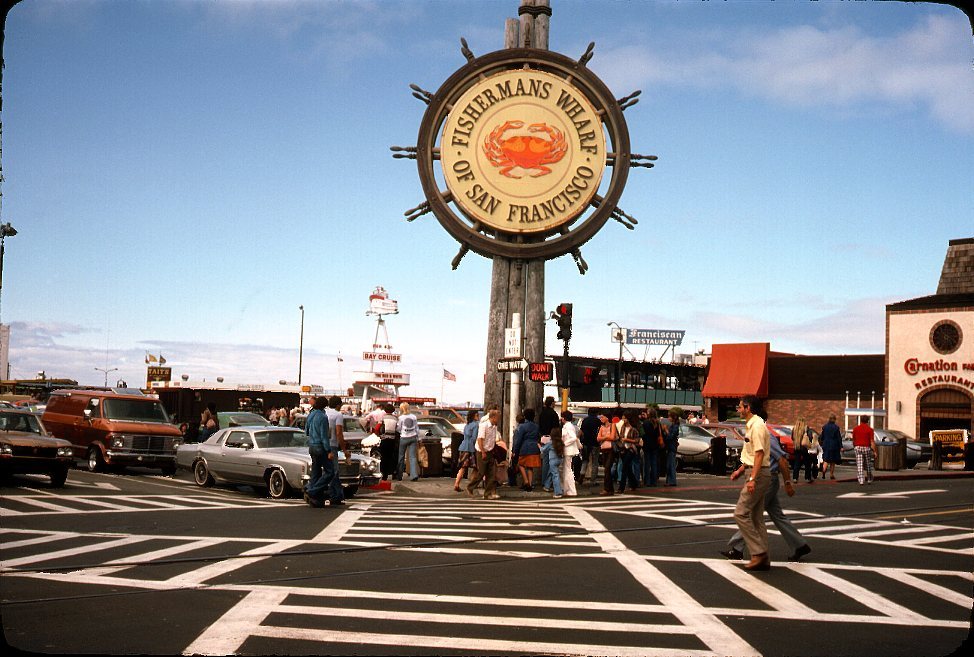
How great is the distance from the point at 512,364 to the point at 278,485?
5.98 metres

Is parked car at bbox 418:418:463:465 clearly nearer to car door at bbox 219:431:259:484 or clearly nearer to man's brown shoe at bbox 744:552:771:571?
car door at bbox 219:431:259:484

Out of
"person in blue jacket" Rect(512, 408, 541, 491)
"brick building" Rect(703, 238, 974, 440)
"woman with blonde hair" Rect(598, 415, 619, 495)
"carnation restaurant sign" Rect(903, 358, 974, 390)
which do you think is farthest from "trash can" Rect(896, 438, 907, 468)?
"person in blue jacket" Rect(512, 408, 541, 491)

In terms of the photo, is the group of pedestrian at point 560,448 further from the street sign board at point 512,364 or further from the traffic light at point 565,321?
the traffic light at point 565,321

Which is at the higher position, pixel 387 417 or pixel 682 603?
pixel 387 417

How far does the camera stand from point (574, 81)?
2419cm

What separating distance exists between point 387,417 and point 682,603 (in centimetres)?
1572

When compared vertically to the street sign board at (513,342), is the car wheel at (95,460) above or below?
below

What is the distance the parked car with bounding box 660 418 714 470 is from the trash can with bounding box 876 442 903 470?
6.90 m

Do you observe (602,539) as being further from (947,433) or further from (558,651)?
(947,433)

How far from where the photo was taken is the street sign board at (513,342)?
22.5 m

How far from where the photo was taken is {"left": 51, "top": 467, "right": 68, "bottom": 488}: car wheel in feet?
64.8

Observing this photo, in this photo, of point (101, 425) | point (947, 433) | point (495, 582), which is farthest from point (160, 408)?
point (947, 433)

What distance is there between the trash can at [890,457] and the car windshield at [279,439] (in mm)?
22689

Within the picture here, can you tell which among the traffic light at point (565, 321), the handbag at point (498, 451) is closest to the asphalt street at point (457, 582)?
the handbag at point (498, 451)
